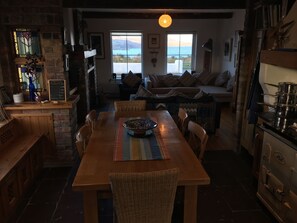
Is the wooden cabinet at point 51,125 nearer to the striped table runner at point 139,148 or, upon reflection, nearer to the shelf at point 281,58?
the striped table runner at point 139,148

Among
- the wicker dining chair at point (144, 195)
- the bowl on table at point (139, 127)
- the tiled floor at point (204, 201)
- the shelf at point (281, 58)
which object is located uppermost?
the shelf at point (281, 58)

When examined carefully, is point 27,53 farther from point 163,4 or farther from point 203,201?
point 203,201

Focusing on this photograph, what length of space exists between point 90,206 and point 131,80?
6130 millimetres

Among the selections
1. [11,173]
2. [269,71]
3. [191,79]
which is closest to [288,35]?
[269,71]

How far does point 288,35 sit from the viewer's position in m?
2.96

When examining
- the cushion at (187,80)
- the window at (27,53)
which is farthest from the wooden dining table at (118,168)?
the cushion at (187,80)

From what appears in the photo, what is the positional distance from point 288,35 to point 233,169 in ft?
6.03

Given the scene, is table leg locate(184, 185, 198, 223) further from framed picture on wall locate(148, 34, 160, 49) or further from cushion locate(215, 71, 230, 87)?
framed picture on wall locate(148, 34, 160, 49)

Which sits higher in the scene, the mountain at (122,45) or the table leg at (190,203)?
the mountain at (122,45)

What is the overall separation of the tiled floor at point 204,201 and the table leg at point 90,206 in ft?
2.20

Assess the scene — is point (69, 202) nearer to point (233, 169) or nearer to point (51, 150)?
point (51, 150)

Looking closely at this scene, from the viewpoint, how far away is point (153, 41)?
8336mm

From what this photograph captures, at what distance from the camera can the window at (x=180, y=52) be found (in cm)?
854

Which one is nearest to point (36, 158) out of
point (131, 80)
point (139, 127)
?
point (139, 127)
